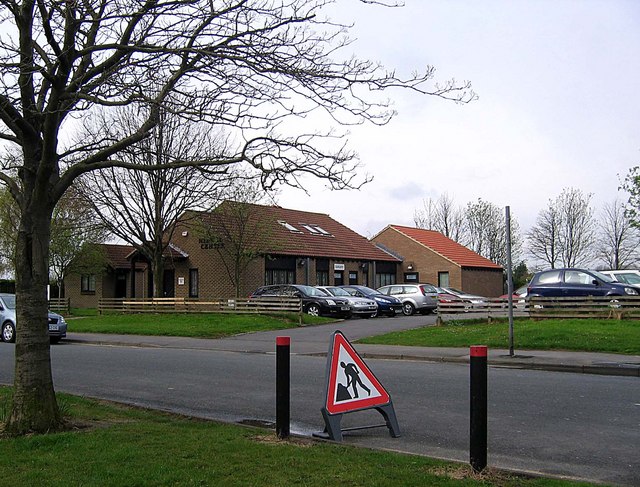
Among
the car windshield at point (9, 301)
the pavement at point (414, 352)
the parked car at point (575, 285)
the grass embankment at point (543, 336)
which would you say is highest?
the parked car at point (575, 285)

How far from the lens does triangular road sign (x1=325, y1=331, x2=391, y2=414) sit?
7310mm

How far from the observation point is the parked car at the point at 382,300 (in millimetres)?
32812

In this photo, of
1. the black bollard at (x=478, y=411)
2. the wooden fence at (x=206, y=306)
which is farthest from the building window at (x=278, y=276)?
the black bollard at (x=478, y=411)

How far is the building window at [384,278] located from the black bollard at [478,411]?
42748mm

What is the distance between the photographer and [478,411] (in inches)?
231

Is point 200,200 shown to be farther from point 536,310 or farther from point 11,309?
point 536,310

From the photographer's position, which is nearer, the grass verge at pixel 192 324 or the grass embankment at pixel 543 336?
the grass embankment at pixel 543 336

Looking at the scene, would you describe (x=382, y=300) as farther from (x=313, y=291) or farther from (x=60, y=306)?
(x=60, y=306)

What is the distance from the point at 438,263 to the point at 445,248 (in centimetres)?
278

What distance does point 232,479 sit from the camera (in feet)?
18.0

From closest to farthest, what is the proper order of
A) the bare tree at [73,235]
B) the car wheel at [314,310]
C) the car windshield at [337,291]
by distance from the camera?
the car wheel at [314,310], the car windshield at [337,291], the bare tree at [73,235]

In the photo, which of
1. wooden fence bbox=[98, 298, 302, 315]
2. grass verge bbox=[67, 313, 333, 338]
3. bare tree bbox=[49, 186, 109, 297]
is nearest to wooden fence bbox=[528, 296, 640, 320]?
grass verge bbox=[67, 313, 333, 338]

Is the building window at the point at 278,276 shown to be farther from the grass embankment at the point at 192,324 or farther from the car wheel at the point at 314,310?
the grass embankment at the point at 192,324

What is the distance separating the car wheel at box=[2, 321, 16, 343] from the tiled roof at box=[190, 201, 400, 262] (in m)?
13.5
